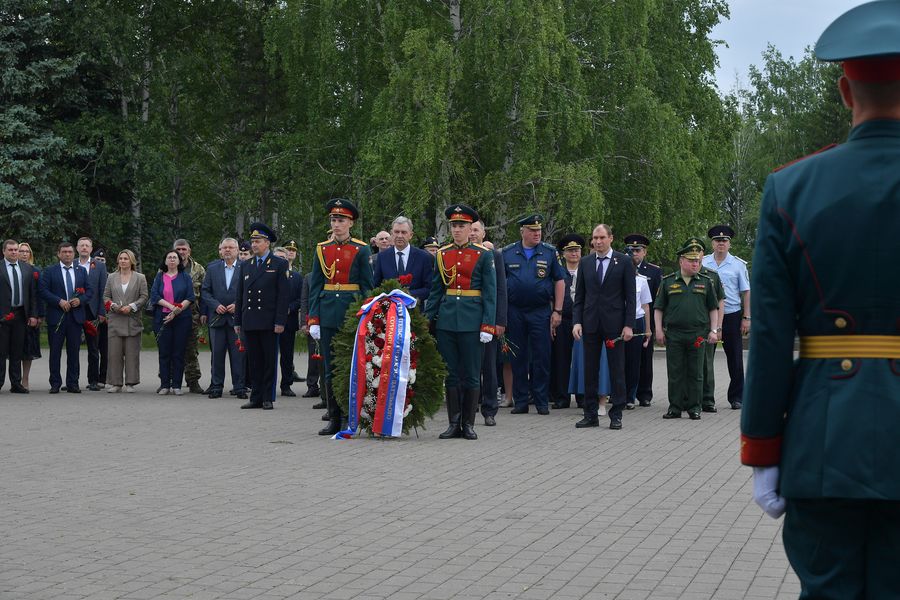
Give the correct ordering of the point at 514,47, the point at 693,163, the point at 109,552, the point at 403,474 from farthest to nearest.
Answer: the point at 693,163 < the point at 514,47 < the point at 403,474 < the point at 109,552

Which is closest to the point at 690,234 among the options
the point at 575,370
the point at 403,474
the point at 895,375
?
the point at 575,370

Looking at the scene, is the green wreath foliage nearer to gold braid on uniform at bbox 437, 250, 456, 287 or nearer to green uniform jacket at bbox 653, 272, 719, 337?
gold braid on uniform at bbox 437, 250, 456, 287

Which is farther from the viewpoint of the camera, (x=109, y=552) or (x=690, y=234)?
(x=690, y=234)

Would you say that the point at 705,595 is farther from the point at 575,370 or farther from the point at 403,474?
the point at 575,370

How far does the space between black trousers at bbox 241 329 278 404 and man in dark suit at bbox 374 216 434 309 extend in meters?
2.07

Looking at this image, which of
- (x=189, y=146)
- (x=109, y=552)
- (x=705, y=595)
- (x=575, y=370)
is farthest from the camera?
(x=189, y=146)

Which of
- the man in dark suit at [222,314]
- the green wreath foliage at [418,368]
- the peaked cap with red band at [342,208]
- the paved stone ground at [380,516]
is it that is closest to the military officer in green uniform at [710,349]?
the paved stone ground at [380,516]

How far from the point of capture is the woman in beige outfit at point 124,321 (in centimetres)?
1867

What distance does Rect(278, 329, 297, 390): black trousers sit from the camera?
18.5 meters

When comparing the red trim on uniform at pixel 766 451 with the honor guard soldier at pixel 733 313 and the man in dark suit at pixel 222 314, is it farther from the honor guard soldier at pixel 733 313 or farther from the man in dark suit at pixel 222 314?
the man in dark suit at pixel 222 314

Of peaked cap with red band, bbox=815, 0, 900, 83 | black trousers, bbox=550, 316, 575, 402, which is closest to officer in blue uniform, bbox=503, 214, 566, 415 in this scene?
black trousers, bbox=550, 316, 575, 402

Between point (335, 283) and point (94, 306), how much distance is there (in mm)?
7275

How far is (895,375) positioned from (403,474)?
22.4ft

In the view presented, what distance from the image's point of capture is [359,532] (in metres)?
7.64
